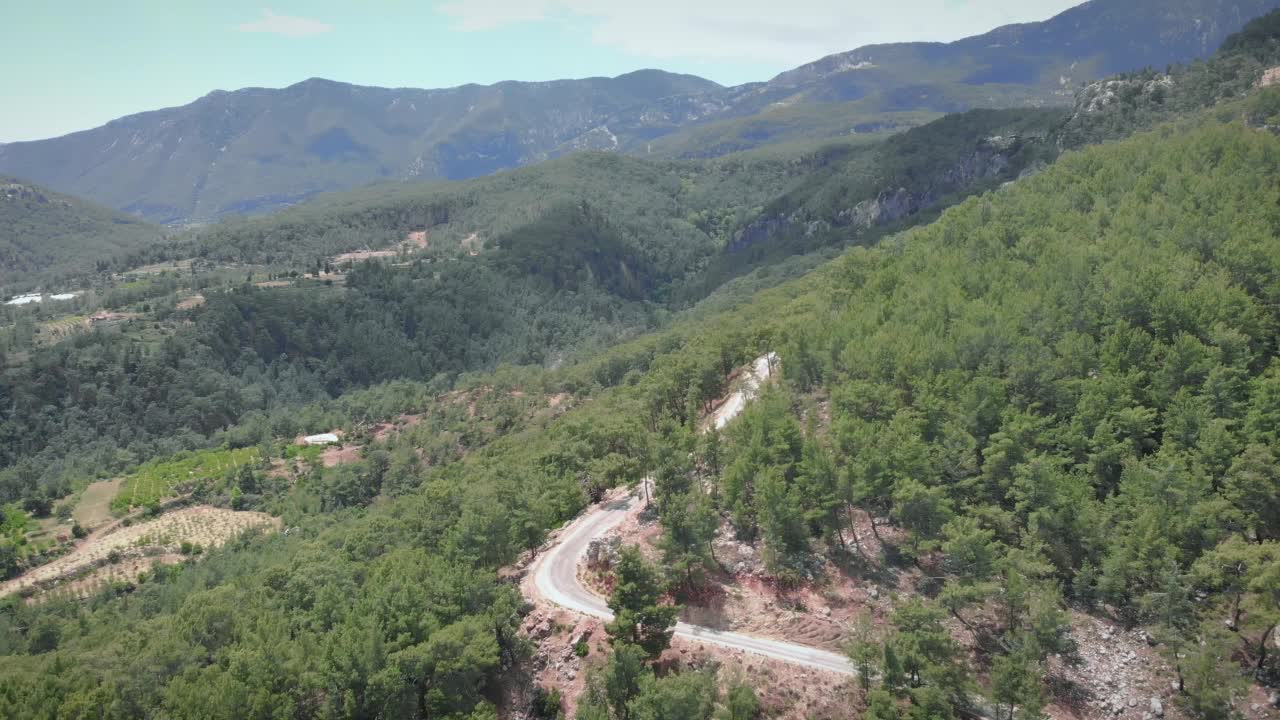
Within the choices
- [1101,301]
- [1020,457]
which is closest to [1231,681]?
[1020,457]

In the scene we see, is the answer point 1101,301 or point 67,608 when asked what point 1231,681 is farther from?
point 67,608

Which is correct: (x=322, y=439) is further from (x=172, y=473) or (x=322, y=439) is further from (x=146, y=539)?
(x=146, y=539)

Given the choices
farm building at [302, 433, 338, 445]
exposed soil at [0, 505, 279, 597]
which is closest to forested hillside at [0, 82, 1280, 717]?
exposed soil at [0, 505, 279, 597]

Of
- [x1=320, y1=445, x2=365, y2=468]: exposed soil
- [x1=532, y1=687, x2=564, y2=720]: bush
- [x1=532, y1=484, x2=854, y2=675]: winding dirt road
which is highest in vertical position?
[x1=532, y1=484, x2=854, y2=675]: winding dirt road

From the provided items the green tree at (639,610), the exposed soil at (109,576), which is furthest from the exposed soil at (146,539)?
the green tree at (639,610)

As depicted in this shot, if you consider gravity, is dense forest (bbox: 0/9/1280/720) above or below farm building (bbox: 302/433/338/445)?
above

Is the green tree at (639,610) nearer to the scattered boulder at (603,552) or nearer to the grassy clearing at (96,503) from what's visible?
the scattered boulder at (603,552)

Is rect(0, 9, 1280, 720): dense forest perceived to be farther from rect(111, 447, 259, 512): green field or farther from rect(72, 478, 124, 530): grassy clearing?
rect(111, 447, 259, 512): green field

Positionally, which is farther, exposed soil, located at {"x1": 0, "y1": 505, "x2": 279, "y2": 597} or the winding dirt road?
exposed soil, located at {"x1": 0, "y1": 505, "x2": 279, "y2": 597}
